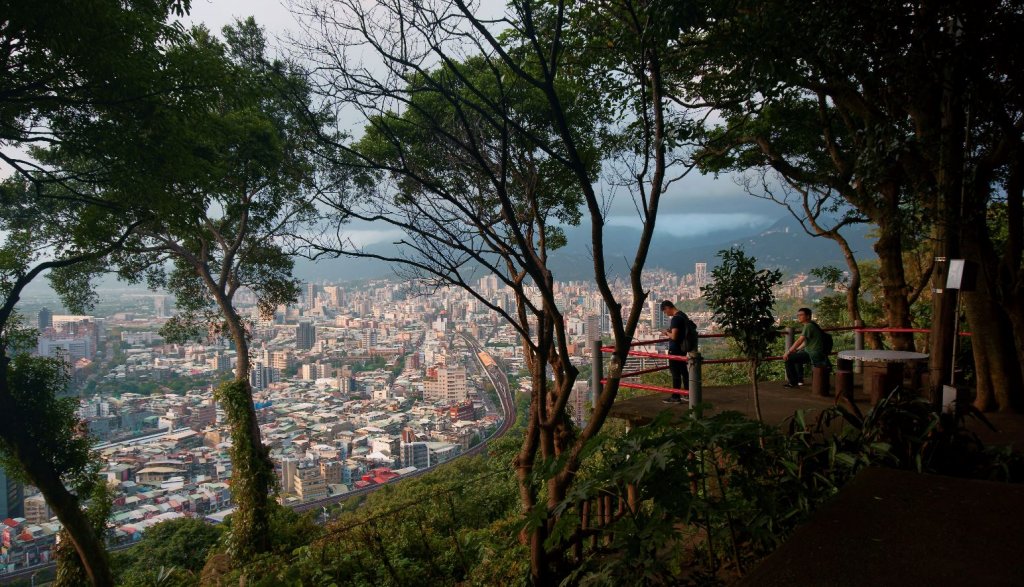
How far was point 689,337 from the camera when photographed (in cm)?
676

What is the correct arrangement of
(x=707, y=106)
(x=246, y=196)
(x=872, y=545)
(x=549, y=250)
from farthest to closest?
1. (x=246, y=196)
2. (x=549, y=250)
3. (x=707, y=106)
4. (x=872, y=545)

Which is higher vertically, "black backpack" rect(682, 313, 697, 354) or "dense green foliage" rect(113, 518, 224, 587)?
"black backpack" rect(682, 313, 697, 354)

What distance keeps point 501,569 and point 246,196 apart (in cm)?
1052

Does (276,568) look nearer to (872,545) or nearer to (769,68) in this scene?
(872,545)

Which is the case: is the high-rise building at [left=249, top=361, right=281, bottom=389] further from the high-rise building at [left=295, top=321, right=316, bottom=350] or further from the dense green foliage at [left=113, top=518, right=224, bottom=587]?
the dense green foliage at [left=113, top=518, right=224, bottom=587]

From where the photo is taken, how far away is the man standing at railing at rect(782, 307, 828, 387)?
6820 mm

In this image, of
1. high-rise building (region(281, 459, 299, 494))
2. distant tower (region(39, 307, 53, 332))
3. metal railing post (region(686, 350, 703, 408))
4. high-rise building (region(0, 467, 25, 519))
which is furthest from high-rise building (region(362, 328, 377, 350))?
metal railing post (region(686, 350, 703, 408))

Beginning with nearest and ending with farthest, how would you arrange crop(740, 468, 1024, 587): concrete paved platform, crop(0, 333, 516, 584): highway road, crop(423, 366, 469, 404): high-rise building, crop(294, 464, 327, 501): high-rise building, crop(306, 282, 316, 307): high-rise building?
1. crop(740, 468, 1024, 587): concrete paved platform
2. crop(0, 333, 516, 584): highway road
3. crop(294, 464, 327, 501): high-rise building
4. crop(423, 366, 469, 404): high-rise building
5. crop(306, 282, 316, 307): high-rise building

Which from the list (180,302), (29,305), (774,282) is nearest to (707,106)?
(774,282)

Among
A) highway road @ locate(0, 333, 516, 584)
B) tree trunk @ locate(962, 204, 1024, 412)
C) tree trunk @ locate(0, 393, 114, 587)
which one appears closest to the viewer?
tree trunk @ locate(962, 204, 1024, 412)

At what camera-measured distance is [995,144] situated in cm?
553

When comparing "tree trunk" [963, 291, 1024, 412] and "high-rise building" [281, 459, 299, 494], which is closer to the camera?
"tree trunk" [963, 291, 1024, 412]

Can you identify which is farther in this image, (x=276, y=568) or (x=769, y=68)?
(x=276, y=568)

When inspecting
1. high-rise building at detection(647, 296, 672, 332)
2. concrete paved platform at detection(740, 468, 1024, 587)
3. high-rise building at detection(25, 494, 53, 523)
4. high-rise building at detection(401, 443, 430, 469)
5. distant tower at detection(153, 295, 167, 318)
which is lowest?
high-rise building at detection(25, 494, 53, 523)
